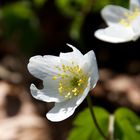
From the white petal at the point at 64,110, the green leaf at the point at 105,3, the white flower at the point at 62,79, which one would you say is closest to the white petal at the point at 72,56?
the white flower at the point at 62,79

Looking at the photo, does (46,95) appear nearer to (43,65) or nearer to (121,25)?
(43,65)

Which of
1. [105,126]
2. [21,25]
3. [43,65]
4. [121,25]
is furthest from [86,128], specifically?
[21,25]

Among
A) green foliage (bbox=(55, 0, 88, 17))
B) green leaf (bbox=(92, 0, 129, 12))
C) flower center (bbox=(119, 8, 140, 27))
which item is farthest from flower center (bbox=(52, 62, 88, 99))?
green foliage (bbox=(55, 0, 88, 17))

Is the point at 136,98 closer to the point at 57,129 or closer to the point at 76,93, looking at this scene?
the point at 57,129

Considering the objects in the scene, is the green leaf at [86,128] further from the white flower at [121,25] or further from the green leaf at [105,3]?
the green leaf at [105,3]

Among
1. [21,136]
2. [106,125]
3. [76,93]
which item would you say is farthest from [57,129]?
[76,93]

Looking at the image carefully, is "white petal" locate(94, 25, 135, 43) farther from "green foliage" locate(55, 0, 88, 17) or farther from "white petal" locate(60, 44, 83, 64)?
"green foliage" locate(55, 0, 88, 17)
